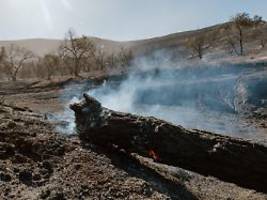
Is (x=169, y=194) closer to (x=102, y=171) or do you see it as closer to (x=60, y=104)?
(x=102, y=171)

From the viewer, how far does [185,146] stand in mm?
12352

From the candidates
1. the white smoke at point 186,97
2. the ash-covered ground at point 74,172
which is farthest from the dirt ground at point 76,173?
the white smoke at point 186,97

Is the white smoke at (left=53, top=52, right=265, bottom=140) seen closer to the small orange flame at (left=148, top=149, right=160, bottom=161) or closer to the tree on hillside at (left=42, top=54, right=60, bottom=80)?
the small orange flame at (left=148, top=149, right=160, bottom=161)

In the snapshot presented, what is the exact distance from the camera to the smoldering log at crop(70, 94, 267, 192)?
39.7ft

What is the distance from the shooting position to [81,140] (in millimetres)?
13375

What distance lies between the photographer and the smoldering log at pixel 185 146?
39.7ft

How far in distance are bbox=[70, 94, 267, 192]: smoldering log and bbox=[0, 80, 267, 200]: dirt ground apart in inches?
20.8

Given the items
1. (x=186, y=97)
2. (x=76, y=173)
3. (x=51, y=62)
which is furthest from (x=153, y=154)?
(x=51, y=62)

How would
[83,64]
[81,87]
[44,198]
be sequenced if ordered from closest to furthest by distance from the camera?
1. [44,198]
2. [81,87]
3. [83,64]

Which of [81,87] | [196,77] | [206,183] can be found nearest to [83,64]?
[81,87]

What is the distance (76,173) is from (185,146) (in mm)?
2670

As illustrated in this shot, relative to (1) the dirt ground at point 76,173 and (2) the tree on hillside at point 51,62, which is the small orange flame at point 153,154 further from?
(2) the tree on hillside at point 51,62

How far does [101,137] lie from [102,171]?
147cm

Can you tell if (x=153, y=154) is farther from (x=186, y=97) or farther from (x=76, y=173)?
(x=186, y=97)
